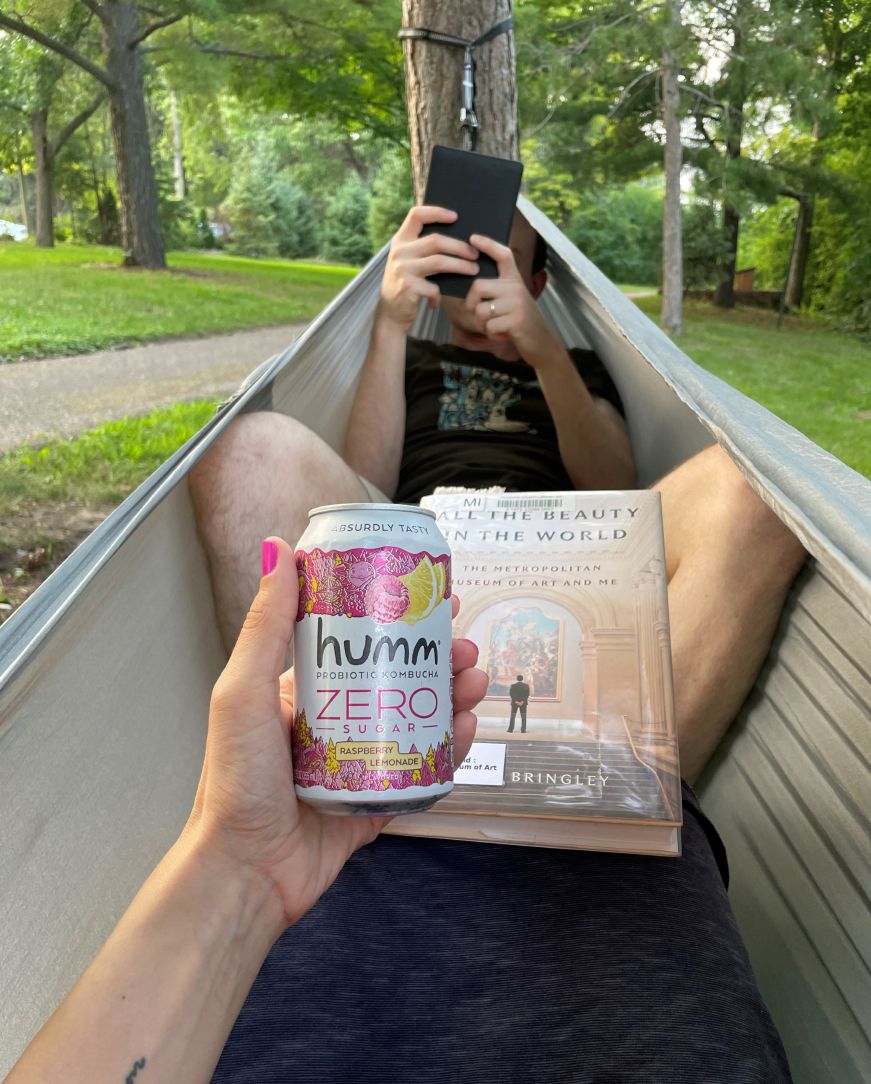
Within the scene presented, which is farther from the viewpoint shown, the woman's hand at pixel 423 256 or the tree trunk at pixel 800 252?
the tree trunk at pixel 800 252

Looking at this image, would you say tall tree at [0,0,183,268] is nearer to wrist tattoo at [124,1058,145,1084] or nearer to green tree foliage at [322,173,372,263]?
green tree foliage at [322,173,372,263]

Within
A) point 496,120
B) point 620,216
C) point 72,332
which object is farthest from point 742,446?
point 620,216

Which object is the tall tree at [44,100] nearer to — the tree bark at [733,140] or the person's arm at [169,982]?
the person's arm at [169,982]

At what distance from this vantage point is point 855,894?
74 centimetres

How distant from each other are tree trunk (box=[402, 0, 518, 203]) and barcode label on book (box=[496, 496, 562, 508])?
1.47 metres

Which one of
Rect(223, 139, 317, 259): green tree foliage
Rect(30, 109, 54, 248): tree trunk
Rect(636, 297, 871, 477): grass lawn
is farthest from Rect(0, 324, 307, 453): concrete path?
Rect(636, 297, 871, 477): grass lawn

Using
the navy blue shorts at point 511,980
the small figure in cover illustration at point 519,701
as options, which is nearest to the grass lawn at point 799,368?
the small figure in cover illustration at point 519,701

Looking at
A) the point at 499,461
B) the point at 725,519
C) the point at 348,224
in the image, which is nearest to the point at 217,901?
the point at 725,519

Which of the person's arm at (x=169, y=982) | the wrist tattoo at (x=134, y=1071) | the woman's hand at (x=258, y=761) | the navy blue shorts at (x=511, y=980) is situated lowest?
the navy blue shorts at (x=511, y=980)

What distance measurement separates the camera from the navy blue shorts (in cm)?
61

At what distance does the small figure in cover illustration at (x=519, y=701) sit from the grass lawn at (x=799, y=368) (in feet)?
9.95

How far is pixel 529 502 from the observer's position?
0.98 m

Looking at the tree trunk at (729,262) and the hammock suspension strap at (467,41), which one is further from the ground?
the hammock suspension strap at (467,41)

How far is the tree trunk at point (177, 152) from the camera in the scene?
3504mm
